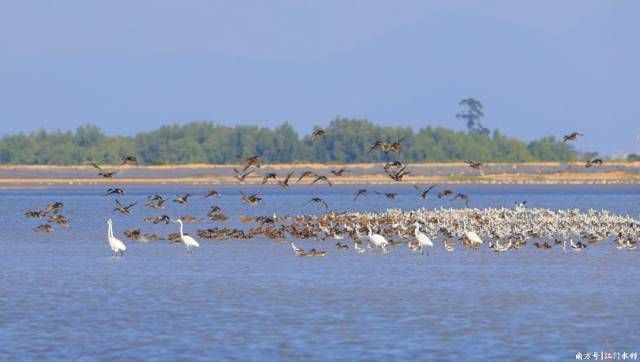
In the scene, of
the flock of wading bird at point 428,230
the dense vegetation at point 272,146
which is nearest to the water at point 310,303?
the flock of wading bird at point 428,230

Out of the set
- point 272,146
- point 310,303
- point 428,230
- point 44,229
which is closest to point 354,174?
point 272,146

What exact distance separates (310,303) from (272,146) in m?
117

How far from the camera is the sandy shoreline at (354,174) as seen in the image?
131250 millimetres

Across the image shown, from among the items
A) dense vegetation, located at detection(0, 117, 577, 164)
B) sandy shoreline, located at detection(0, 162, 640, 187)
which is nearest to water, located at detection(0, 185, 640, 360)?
sandy shoreline, located at detection(0, 162, 640, 187)

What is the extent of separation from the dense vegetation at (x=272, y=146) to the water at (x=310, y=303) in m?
98.4

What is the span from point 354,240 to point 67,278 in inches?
444

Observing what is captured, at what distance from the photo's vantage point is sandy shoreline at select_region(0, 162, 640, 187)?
431 feet

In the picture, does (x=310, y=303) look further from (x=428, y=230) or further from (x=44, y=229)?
(x=44, y=229)

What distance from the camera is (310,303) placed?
2781 cm

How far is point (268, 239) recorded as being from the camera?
4544 cm

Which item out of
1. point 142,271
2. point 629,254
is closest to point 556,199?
point 629,254

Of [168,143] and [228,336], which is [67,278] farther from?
[168,143]

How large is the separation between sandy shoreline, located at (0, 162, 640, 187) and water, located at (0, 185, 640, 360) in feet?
288

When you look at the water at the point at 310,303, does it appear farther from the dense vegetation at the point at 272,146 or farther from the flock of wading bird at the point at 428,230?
the dense vegetation at the point at 272,146
